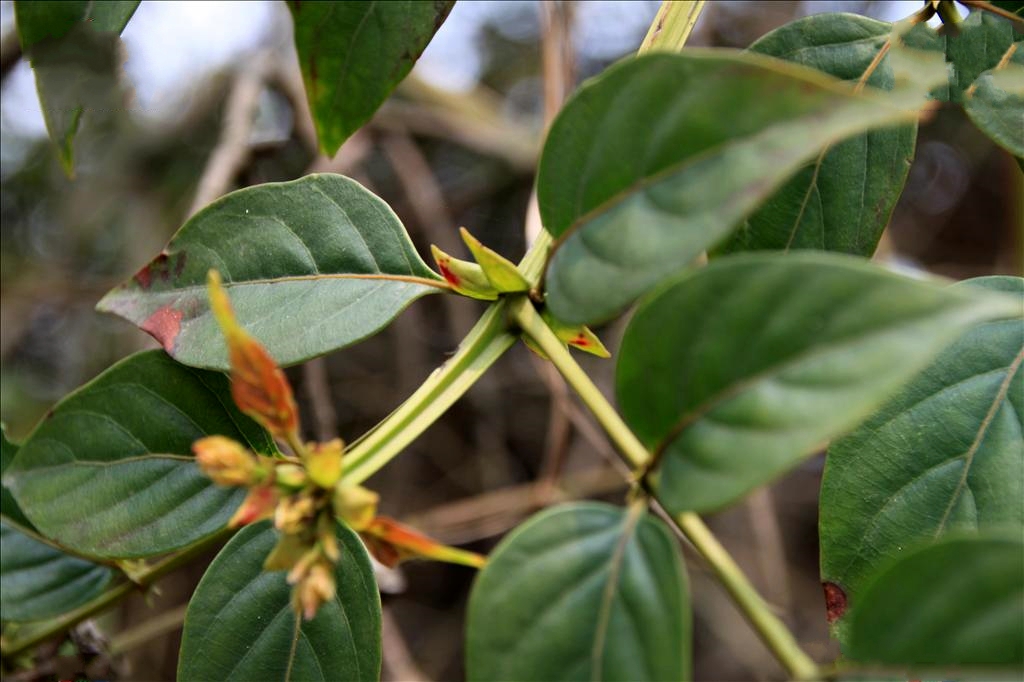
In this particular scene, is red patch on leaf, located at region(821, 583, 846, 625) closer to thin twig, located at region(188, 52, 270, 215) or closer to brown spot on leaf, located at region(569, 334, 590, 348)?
brown spot on leaf, located at region(569, 334, 590, 348)

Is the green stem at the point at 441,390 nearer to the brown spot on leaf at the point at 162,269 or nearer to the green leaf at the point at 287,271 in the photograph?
the green leaf at the point at 287,271

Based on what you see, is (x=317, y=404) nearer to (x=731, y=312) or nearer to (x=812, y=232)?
(x=812, y=232)

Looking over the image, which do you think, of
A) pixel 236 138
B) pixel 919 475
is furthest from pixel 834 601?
pixel 236 138

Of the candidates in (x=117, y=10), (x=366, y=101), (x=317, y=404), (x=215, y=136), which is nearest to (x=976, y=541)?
(x=366, y=101)

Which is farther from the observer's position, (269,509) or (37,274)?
(37,274)

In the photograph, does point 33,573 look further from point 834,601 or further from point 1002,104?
point 1002,104
